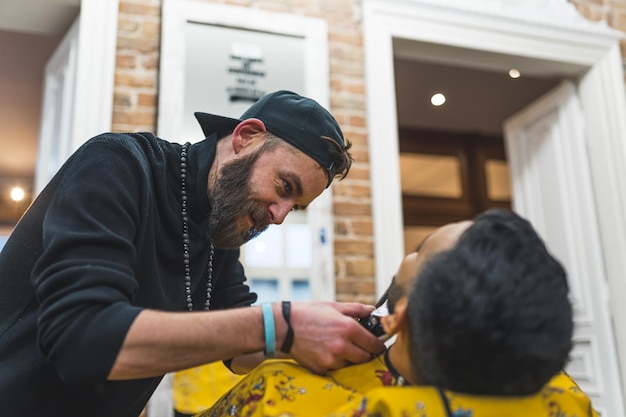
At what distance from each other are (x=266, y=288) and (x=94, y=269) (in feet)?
4.75

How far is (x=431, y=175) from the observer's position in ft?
17.1

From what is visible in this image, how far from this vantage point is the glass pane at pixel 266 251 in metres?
2.35

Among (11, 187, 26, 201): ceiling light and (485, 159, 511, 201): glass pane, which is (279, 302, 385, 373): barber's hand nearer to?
(485, 159, 511, 201): glass pane

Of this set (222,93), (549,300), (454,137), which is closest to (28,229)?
(549,300)

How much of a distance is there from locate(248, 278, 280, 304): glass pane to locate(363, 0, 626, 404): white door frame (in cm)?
47

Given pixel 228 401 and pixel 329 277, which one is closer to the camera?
pixel 228 401

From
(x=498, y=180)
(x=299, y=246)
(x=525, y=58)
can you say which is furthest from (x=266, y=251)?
(x=498, y=180)

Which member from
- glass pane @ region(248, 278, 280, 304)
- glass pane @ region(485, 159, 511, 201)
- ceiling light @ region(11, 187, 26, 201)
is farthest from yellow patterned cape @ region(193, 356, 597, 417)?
ceiling light @ region(11, 187, 26, 201)

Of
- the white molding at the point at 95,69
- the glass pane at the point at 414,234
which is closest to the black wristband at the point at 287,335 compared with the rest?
the white molding at the point at 95,69

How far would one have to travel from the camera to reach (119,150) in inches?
44.1

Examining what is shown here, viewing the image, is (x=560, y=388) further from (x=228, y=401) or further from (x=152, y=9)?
(x=152, y=9)

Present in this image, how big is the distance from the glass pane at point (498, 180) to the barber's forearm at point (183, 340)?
14.8 ft

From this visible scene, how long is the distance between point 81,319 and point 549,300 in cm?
68

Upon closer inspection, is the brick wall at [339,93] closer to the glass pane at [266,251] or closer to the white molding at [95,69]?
the white molding at [95,69]
